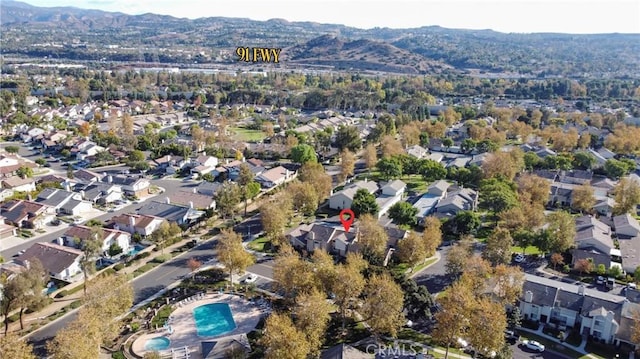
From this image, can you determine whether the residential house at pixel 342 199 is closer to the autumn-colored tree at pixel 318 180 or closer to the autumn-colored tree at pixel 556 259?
the autumn-colored tree at pixel 318 180

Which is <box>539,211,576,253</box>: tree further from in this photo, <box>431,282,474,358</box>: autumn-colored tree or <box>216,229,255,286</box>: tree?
<box>216,229,255,286</box>: tree

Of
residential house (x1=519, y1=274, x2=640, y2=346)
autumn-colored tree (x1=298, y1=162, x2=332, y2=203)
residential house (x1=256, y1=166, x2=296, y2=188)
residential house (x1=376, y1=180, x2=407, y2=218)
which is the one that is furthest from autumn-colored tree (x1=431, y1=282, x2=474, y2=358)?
residential house (x1=256, y1=166, x2=296, y2=188)

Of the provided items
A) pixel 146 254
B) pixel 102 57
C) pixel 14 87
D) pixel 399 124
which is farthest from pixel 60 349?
pixel 102 57

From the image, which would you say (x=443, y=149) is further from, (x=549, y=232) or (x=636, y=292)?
(x=636, y=292)

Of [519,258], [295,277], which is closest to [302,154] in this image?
[519,258]

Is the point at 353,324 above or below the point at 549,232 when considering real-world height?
below

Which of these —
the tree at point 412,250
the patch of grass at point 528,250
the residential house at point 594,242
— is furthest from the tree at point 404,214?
the residential house at point 594,242
